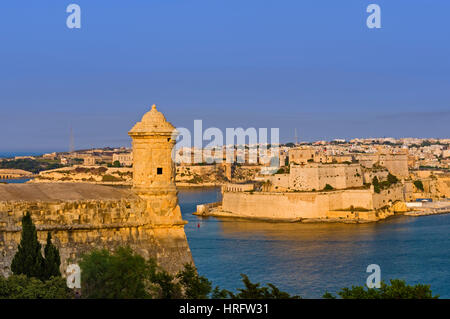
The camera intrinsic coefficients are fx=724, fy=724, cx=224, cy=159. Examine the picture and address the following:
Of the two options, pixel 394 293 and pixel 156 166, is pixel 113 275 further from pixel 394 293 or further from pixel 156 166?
pixel 394 293

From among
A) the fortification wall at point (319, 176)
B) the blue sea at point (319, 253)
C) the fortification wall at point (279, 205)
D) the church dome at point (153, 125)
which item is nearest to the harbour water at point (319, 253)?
the blue sea at point (319, 253)

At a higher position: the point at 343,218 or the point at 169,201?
the point at 169,201

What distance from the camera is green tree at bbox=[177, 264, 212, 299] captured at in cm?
489

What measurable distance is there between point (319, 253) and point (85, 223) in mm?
15546

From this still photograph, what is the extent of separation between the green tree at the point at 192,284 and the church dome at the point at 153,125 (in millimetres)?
995

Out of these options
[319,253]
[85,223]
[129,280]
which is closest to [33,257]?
[85,223]

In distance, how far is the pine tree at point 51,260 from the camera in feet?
15.4

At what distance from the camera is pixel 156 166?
5.30 metres

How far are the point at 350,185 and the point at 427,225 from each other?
786 centimetres

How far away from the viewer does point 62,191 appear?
5094mm

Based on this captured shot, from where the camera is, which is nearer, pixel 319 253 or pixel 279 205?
pixel 319 253

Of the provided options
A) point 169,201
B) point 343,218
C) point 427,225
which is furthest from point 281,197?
point 169,201
